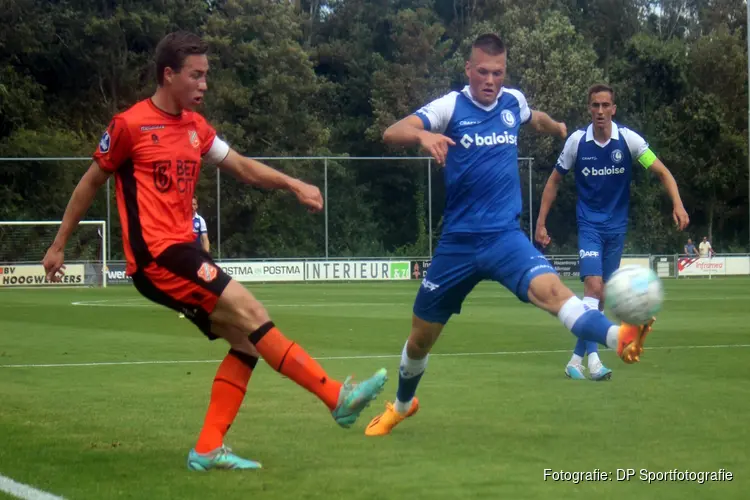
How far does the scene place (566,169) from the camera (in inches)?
445

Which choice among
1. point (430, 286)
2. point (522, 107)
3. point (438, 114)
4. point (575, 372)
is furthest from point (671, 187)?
point (430, 286)

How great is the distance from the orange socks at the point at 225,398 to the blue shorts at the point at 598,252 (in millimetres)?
5093

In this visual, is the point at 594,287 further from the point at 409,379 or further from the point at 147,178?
the point at 147,178

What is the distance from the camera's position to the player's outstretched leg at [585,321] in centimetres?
631

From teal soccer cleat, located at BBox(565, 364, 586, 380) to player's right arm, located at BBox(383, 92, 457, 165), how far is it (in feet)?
13.2

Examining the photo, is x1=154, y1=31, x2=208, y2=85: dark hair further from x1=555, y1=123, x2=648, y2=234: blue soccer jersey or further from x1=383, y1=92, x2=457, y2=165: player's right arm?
x1=555, y1=123, x2=648, y2=234: blue soccer jersey

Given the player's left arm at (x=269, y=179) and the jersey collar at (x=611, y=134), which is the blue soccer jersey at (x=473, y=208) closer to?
the player's left arm at (x=269, y=179)

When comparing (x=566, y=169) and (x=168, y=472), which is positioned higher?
(x=566, y=169)

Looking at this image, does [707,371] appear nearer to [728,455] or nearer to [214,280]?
[728,455]

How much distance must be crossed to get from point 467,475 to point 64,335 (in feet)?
39.2

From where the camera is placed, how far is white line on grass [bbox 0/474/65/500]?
5.55 metres

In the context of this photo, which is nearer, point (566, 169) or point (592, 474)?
point (592, 474)

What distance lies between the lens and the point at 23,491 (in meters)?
5.69

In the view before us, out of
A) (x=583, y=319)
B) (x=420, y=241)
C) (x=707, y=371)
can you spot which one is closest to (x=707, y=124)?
(x=420, y=241)
